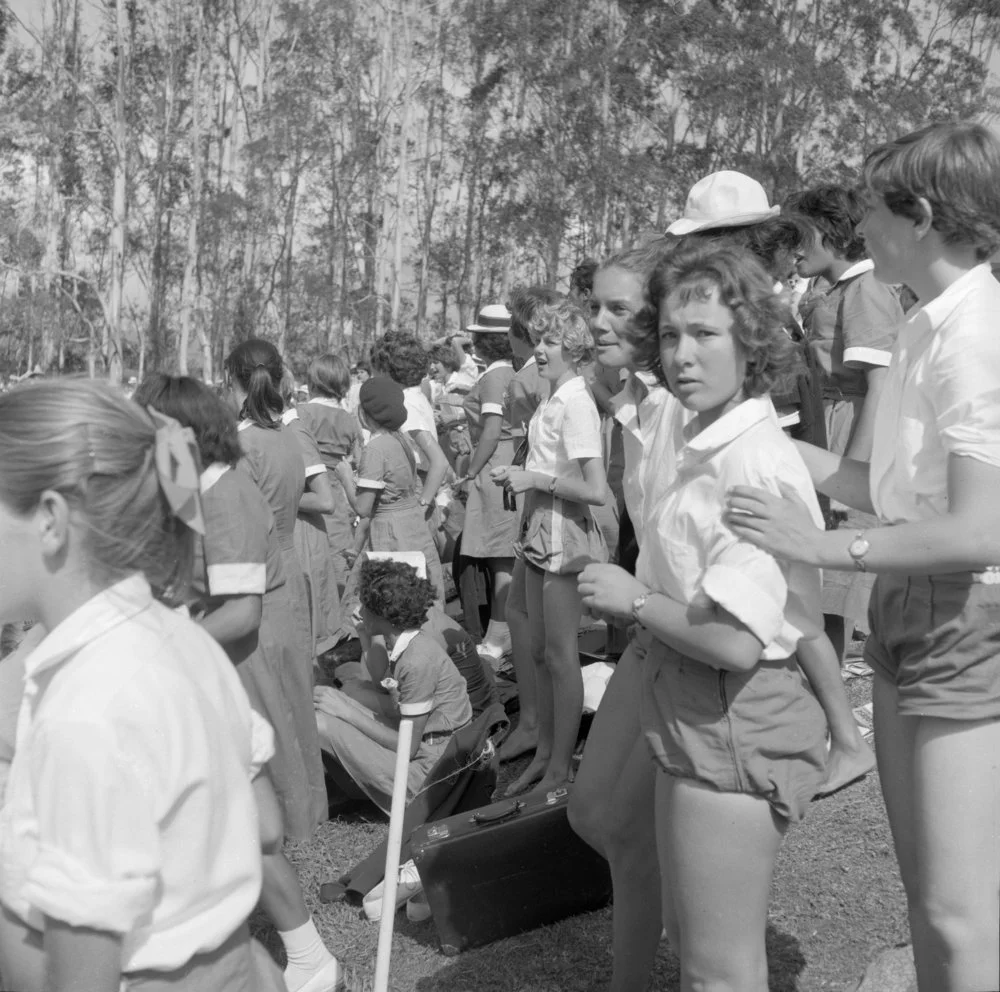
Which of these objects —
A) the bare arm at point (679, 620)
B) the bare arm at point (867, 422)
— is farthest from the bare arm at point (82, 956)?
the bare arm at point (867, 422)

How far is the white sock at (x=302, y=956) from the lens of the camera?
9.75ft

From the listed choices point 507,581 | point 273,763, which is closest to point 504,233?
point 507,581

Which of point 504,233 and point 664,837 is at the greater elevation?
point 504,233

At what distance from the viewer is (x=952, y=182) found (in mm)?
1974

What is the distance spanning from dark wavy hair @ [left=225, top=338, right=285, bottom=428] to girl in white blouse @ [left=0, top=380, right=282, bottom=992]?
8.94 feet

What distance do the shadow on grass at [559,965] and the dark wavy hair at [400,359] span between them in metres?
4.11

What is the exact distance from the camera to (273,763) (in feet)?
11.7

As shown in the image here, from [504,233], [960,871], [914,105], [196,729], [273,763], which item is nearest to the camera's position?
[196,729]

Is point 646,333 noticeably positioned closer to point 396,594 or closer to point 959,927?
point 959,927

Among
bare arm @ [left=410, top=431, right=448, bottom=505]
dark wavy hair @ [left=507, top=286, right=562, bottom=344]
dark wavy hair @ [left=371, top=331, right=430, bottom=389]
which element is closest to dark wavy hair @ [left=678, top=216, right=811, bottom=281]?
dark wavy hair @ [left=507, top=286, right=562, bottom=344]

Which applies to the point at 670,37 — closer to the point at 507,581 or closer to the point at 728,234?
the point at 507,581

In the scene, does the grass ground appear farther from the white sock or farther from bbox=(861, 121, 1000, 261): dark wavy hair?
bbox=(861, 121, 1000, 261): dark wavy hair

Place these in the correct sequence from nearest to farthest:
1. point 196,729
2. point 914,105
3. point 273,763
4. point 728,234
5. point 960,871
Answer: point 196,729
point 960,871
point 728,234
point 273,763
point 914,105

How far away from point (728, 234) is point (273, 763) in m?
2.03
